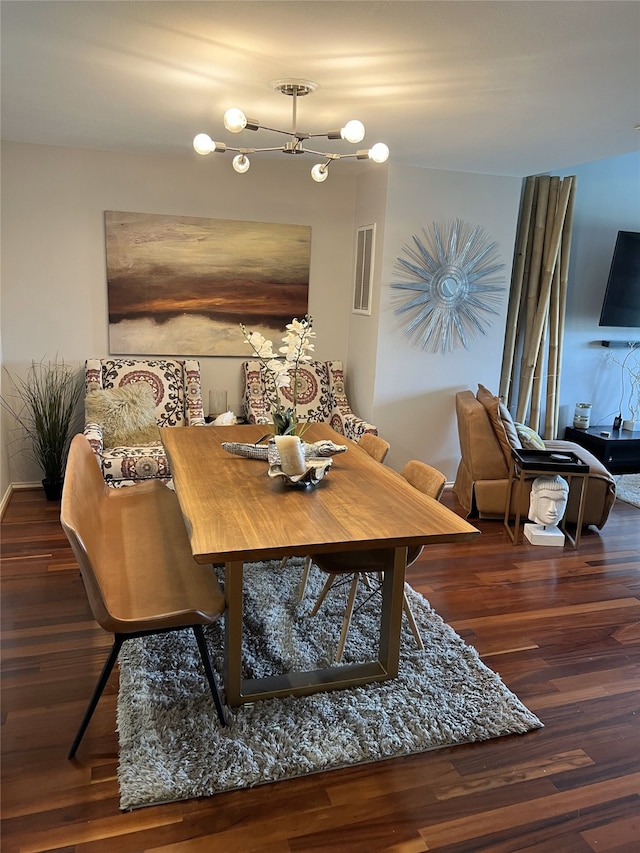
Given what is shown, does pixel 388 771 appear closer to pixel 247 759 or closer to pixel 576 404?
pixel 247 759

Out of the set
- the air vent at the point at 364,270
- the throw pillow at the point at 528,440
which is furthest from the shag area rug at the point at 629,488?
the air vent at the point at 364,270

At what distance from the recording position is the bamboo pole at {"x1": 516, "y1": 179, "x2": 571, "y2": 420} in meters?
4.95

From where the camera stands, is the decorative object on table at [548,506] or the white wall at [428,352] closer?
the decorative object on table at [548,506]

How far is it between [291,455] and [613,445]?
3833mm

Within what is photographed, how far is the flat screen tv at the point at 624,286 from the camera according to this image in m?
5.30

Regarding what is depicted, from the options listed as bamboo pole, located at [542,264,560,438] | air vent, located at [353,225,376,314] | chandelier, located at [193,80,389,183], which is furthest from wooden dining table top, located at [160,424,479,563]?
bamboo pole, located at [542,264,560,438]

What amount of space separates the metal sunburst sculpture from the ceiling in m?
0.78

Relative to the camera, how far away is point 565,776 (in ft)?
6.79

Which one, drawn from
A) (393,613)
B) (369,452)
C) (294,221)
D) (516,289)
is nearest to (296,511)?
(393,613)

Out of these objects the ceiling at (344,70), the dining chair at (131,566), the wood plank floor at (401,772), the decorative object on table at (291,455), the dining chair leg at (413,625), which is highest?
the ceiling at (344,70)

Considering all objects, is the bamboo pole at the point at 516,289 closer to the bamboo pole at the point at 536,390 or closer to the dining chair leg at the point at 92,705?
the bamboo pole at the point at 536,390

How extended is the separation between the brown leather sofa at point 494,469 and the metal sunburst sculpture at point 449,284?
24.6 inches

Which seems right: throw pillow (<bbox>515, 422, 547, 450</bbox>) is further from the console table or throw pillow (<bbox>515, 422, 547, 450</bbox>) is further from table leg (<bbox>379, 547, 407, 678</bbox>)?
table leg (<bbox>379, 547, 407, 678</bbox>)

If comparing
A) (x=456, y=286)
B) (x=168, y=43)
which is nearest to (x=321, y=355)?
(x=456, y=286)
